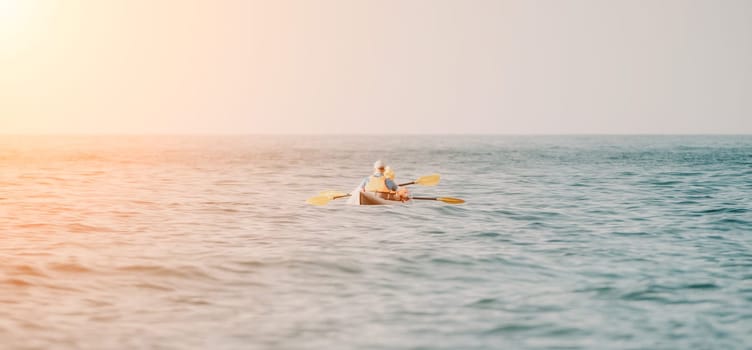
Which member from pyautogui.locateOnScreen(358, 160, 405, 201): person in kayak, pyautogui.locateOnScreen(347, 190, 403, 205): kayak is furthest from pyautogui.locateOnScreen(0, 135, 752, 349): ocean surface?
pyautogui.locateOnScreen(358, 160, 405, 201): person in kayak

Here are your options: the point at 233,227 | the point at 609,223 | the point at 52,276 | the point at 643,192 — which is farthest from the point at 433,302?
the point at 643,192

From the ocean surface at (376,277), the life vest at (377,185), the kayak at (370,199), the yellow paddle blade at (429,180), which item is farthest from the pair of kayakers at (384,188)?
the yellow paddle blade at (429,180)

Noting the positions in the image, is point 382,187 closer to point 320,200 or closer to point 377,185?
point 377,185

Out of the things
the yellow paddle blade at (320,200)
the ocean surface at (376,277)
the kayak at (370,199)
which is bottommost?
the ocean surface at (376,277)

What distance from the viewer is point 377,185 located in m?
24.5

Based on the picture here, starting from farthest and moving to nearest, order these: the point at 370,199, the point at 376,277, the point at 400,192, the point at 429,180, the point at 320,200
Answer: the point at 429,180, the point at 320,200, the point at 400,192, the point at 370,199, the point at 376,277

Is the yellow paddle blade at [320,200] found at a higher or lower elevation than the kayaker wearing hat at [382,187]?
lower

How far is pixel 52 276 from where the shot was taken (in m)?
13.3

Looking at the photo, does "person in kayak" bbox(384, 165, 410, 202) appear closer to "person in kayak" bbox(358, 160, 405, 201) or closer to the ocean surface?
"person in kayak" bbox(358, 160, 405, 201)

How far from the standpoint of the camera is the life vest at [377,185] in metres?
24.4

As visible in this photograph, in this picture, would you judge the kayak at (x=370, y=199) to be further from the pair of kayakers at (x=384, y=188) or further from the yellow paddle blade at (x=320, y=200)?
the yellow paddle blade at (x=320, y=200)

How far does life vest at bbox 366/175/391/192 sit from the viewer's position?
960 inches

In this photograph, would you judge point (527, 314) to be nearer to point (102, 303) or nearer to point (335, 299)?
point (335, 299)

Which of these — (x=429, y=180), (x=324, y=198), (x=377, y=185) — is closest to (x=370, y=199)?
(x=377, y=185)
